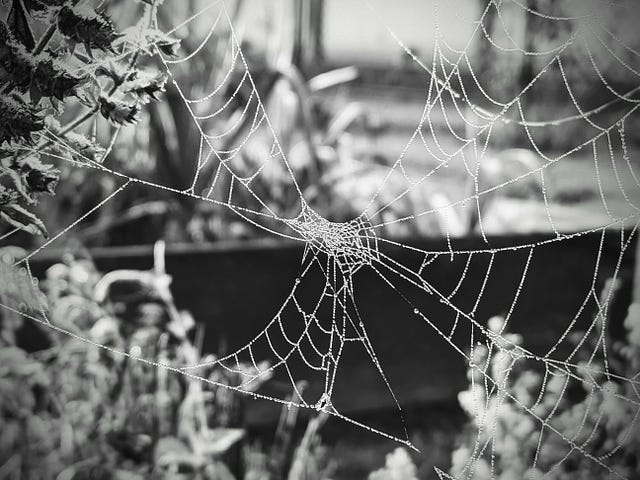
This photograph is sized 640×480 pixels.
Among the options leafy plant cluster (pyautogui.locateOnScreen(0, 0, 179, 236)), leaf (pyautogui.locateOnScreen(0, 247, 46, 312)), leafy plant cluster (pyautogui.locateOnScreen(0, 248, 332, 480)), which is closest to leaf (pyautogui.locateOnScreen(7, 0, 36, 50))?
leafy plant cluster (pyautogui.locateOnScreen(0, 0, 179, 236))

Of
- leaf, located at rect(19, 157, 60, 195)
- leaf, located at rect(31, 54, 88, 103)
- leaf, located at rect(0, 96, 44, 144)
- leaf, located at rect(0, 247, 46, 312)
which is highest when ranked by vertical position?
leaf, located at rect(31, 54, 88, 103)

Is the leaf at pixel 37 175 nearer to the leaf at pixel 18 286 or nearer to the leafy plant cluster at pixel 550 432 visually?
the leaf at pixel 18 286

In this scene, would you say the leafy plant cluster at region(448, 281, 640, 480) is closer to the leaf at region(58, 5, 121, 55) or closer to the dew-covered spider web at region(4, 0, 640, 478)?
the dew-covered spider web at region(4, 0, 640, 478)

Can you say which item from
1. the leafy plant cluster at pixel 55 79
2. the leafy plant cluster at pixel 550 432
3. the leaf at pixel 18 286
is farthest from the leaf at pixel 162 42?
the leafy plant cluster at pixel 550 432

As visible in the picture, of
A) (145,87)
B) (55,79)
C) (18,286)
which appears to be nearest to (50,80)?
(55,79)

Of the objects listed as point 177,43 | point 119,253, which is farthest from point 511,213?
point 177,43
